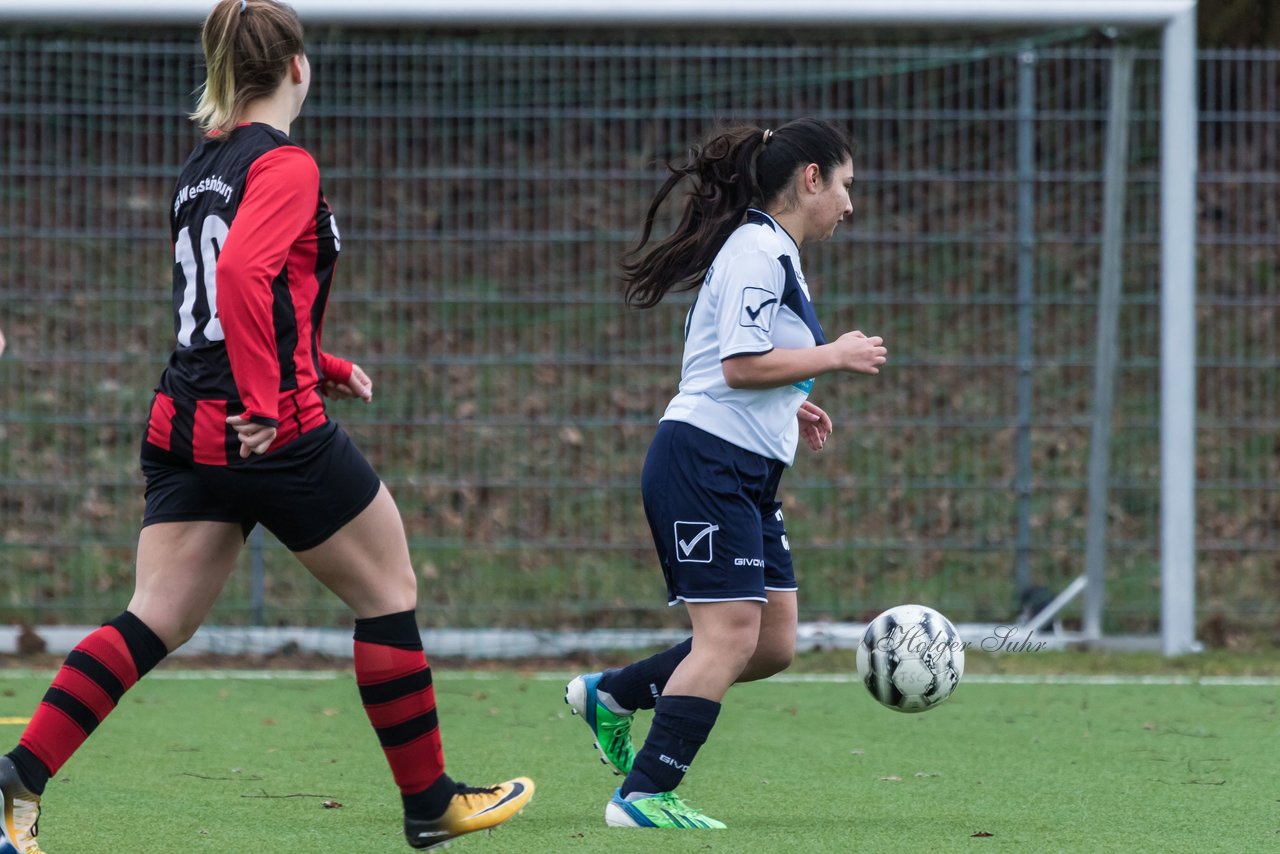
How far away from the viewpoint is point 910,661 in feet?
13.6

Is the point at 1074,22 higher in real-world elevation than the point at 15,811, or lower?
higher

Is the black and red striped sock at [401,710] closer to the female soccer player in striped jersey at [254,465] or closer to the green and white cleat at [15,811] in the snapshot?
the female soccer player in striped jersey at [254,465]

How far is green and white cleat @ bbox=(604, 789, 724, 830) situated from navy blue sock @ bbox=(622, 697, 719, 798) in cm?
2

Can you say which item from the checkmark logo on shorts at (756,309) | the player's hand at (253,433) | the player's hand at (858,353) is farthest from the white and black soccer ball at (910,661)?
the player's hand at (253,433)

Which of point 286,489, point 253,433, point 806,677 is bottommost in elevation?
point 806,677

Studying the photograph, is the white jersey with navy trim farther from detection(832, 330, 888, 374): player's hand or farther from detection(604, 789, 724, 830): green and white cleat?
detection(604, 789, 724, 830): green and white cleat

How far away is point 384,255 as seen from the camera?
7.65m

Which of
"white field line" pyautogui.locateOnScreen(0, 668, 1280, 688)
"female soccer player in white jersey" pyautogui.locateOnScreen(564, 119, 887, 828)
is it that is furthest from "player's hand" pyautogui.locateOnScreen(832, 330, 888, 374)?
"white field line" pyautogui.locateOnScreen(0, 668, 1280, 688)

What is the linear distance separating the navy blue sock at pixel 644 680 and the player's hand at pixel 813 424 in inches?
24.5

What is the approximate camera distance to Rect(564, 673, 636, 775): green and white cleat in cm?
423

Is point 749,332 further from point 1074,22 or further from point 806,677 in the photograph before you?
point 1074,22

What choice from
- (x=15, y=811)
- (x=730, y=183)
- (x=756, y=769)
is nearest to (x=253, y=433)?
(x=15, y=811)

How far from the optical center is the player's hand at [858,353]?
364 cm

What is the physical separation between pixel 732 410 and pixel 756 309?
9.9 inches
